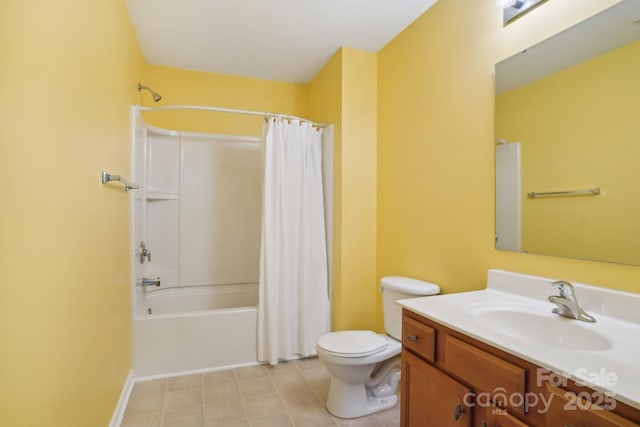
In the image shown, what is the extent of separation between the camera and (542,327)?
1.20 m

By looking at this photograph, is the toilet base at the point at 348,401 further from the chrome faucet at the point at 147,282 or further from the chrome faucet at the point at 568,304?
the chrome faucet at the point at 147,282

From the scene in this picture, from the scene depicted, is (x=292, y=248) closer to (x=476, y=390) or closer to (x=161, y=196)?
(x=161, y=196)

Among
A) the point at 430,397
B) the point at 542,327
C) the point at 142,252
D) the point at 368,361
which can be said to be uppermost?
the point at 142,252

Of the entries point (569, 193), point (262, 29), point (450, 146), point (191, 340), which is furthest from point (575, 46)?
point (191, 340)

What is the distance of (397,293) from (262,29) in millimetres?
2128

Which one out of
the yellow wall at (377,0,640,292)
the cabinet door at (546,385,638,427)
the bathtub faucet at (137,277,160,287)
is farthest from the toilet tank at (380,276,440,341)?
the bathtub faucet at (137,277,160,287)

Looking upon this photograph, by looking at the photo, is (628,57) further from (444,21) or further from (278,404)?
(278,404)

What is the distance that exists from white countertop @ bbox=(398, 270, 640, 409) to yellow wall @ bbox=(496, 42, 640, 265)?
0.53 ft

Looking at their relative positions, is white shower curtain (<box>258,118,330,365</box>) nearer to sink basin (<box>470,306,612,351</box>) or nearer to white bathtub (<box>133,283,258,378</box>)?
white bathtub (<box>133,283,258,378</box>)

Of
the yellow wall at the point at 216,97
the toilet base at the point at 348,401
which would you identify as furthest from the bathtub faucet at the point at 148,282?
the toilet base at the point at 348,401

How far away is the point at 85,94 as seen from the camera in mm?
1317

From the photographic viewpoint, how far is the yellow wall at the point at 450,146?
143 centimetres

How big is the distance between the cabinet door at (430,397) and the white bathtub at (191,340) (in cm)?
149

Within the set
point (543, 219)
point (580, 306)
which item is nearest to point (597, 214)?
point (543, 219)
